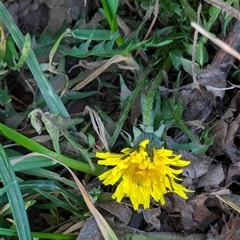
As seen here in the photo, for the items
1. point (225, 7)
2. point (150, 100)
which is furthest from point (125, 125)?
point (225, 7)

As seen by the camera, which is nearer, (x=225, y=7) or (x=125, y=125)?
(x=225, y=7)

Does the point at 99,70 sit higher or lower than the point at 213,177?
higher

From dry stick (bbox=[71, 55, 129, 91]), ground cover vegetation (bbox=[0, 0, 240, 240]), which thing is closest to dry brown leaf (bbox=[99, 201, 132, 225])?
ground cover vegetation (bbox=[0, 0, 240, 240])

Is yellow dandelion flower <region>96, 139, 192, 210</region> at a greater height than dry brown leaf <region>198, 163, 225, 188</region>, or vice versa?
yellow dandelion flower <region>96, 139, 192, 210</region>

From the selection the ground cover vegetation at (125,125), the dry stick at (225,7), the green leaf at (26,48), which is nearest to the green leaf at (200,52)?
the ground cover vegetation at (125,125)

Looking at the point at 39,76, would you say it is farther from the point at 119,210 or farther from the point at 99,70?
the point at 119,210

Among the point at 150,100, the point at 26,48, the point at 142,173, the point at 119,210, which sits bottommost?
the point at 119,210

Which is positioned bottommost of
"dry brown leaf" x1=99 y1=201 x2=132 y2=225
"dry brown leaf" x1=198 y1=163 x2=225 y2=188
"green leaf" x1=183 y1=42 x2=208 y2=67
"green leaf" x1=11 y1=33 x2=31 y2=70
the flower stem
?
"dry brown leaf" x1=99 y1=201 x2=132 y2=225

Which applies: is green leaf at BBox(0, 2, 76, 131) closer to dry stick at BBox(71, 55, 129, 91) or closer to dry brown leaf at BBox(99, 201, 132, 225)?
dry stick at BBox(71, 55, 129, 91)

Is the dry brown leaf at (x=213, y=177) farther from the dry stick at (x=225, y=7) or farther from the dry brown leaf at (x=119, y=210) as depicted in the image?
the dry stick at (x=225, y=7)
